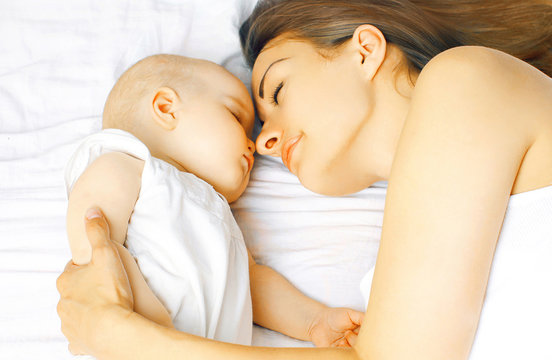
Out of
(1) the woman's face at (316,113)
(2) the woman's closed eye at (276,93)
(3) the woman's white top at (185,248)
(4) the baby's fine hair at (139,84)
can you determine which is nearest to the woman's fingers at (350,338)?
(3) the woman's white top at (185,248)

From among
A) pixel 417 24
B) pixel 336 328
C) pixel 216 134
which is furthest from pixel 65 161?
pixel 417 24

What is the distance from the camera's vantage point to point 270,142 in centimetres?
133

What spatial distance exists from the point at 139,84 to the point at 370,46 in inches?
23.6

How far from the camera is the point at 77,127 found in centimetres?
161

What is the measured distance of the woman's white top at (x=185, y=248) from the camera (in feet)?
3.55

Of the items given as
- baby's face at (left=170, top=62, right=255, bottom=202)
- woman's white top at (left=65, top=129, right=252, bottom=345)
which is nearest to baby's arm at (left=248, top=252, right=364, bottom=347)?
woman's white top at (left=65, top=129, right=252, bottom=345)

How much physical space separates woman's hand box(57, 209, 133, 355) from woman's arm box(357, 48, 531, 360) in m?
0.44

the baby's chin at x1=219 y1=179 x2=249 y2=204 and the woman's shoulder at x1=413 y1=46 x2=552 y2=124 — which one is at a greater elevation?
the woman's shoulder at x1=413 y1=46 x2=552 y2=124

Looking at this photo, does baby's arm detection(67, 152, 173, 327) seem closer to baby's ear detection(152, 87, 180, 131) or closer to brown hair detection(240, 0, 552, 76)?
baby's ear detection(152, 87, 180, 131)

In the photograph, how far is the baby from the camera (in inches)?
42.9

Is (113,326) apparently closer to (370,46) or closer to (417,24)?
(370,46)

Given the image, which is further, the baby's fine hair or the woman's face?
the baby's fine hair

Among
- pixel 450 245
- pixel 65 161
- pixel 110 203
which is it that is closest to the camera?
pixel 450 245

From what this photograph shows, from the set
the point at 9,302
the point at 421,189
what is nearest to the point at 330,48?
the point at 421,189
